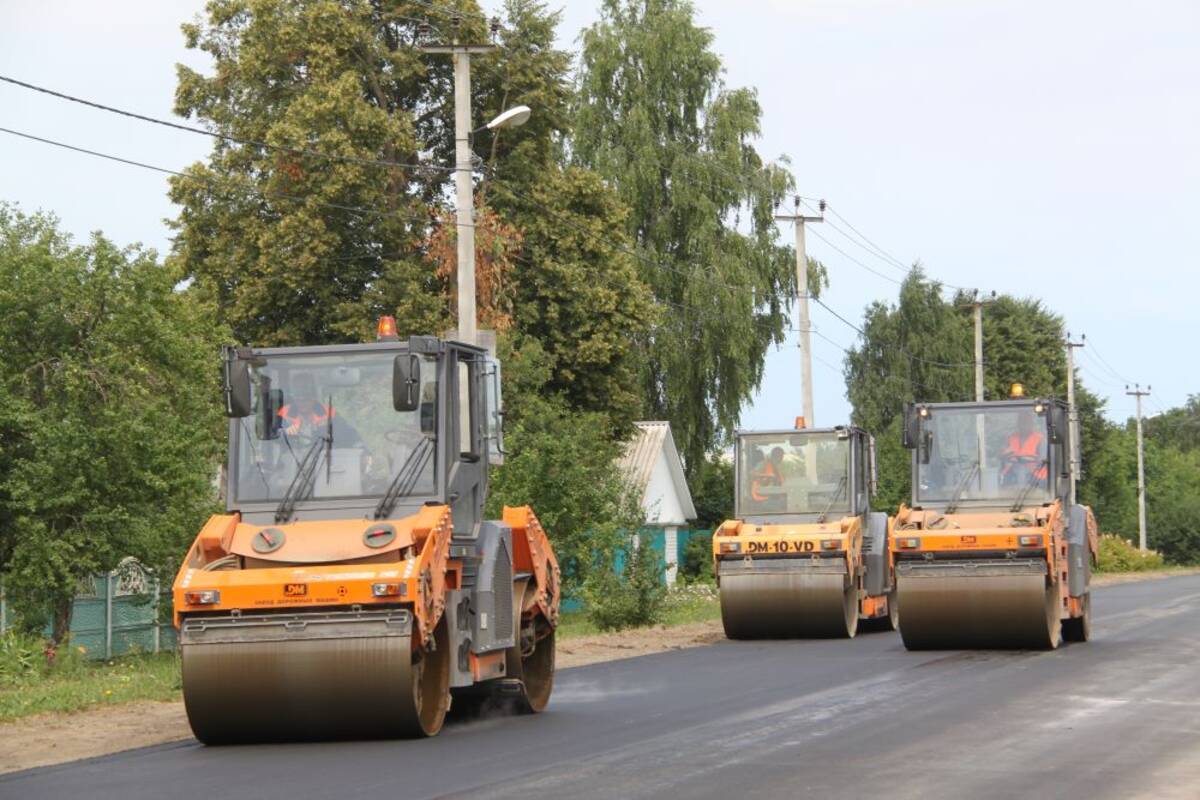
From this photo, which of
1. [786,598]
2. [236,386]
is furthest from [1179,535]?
[236,386]

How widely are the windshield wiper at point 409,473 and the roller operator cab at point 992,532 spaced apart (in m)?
8.41

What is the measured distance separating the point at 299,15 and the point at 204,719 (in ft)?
89.5

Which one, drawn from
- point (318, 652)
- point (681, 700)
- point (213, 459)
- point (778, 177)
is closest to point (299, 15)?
point (213, 459)

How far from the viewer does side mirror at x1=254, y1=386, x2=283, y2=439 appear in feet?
44.1

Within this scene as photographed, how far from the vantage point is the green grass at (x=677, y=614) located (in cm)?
2748

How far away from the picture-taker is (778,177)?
49969mm

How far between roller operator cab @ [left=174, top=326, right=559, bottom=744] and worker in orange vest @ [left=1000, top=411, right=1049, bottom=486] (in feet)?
27.3

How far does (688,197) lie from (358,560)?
36933 millimetres

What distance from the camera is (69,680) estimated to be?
2008 centimetres

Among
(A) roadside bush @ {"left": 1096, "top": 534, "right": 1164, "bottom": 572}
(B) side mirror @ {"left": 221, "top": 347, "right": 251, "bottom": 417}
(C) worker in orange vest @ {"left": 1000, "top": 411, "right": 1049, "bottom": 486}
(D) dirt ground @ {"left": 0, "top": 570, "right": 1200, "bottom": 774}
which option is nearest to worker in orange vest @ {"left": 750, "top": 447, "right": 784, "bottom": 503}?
(C) worker in orange vest @ {"left": 1000, "top": 411, "right": 1049, "bottom": 486}

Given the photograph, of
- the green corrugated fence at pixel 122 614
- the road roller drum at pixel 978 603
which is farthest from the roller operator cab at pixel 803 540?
the green corrugated fence at pixel 122 614

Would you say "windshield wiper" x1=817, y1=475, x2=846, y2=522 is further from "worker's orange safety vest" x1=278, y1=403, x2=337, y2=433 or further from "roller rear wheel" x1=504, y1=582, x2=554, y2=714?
"worker's orange safety vest" x1=278, y1=403, x2=337, y2=433

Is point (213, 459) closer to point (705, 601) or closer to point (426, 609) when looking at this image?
point (705, 601)

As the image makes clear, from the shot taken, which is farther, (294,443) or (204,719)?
(294,443)
